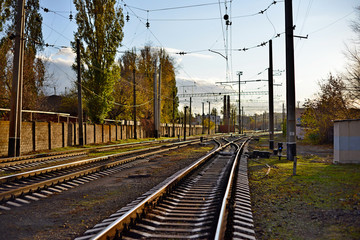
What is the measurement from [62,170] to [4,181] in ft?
10.0

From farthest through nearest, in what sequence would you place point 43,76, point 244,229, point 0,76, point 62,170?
point 43,76 → point 0,76 → point 62,170 → point 244,229

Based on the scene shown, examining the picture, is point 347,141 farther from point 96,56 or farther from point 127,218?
point 96,56

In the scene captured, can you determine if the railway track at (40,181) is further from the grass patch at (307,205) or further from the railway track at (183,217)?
the grass patch at (307,205)

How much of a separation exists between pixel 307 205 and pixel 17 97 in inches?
646

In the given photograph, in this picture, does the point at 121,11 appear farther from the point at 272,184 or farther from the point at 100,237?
the point at 100,237

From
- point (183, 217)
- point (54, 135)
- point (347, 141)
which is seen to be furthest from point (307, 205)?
point (54, 135)

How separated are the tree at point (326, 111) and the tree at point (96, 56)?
75.7ft

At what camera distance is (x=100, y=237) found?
4516 mm

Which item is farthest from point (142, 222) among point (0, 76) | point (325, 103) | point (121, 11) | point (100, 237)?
point (121, 11)

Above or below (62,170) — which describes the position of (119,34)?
above

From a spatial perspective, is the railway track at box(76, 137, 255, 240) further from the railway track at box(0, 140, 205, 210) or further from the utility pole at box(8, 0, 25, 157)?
the utility pole at box(8, 0, 25, 157)

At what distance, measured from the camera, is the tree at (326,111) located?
28.5 m

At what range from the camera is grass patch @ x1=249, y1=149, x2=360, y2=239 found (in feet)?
18.2

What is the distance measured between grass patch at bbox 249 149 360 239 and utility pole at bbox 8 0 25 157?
13.1 m
